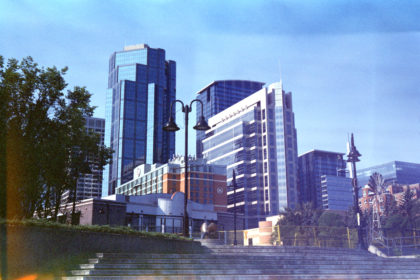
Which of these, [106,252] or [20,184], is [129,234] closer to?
[106,252]

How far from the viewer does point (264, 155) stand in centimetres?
16200

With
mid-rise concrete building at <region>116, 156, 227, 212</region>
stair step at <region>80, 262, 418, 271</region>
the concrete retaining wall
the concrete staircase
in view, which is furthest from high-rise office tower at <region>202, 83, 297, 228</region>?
the concrete retaining wall

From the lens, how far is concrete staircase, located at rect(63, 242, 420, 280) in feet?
53.8

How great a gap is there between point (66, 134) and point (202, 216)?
216ft

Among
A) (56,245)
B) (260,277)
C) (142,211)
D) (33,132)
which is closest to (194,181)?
(142,211)

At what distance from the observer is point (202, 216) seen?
88.8 meters

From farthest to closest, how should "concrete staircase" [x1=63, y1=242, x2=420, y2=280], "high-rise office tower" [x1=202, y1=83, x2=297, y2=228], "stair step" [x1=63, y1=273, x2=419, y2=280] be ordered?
"high-rise office tower" [x1=202, y1=83, x2=297, y2=228] → "concrete staircase" [x1=63, y1=242, x2=420, y2=280] → "stair step" [x1=63, y1=273, x2=419, y2=280]

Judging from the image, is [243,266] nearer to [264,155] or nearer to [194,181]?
[194,181]

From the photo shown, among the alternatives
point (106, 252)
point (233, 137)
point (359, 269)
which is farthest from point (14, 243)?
point (233, 137)

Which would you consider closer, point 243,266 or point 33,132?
point 243,266

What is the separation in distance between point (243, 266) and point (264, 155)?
144712 millimetres

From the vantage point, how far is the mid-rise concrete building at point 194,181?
139000mm

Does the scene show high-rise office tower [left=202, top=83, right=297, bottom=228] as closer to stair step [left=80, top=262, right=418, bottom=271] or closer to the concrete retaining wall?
stair step [left=80, top=262, right=418, bottom=271]

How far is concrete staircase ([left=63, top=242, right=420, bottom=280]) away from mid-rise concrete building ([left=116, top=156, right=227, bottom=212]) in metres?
115
